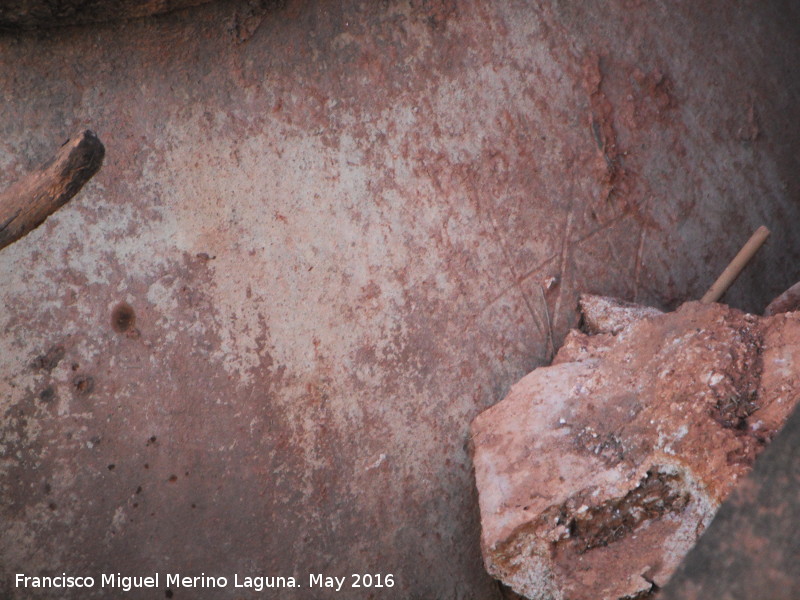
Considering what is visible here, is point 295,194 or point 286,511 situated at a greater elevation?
point 295,194

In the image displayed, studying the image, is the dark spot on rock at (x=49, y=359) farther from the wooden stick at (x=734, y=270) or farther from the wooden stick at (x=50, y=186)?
the wooden stick at (x=734, y=270)

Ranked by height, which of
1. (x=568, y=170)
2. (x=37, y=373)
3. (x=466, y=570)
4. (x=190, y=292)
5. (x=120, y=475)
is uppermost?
(x=568, y=170)

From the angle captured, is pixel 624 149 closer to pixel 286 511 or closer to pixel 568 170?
pixel 568 170

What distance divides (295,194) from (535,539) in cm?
125

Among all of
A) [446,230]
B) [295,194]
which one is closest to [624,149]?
[446,230]

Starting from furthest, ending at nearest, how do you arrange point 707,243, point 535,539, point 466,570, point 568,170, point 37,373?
point 707,243
point 568,170
point 466,570
point 37,373
point 535,539

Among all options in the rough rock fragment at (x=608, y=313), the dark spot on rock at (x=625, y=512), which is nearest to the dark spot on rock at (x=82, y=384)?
the dark spot on rock at (x=625, y=512)

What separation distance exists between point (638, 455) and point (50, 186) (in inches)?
57.0

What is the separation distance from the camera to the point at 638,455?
1.67m

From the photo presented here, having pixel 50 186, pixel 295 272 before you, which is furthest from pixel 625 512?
pixel 50 186

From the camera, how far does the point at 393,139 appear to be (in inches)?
88.2

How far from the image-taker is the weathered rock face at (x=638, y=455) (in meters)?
1.60

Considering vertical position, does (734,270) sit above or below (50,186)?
below

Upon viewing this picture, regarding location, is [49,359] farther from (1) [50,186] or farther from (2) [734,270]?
(2) [734,270]
